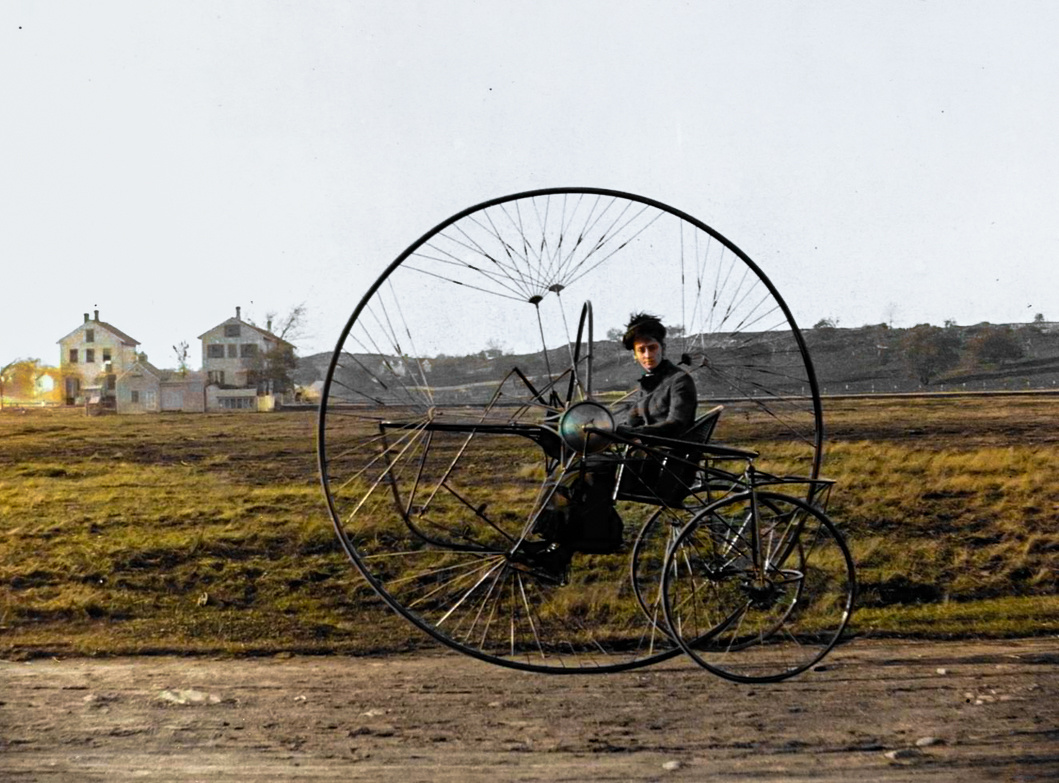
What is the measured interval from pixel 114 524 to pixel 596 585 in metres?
5.19

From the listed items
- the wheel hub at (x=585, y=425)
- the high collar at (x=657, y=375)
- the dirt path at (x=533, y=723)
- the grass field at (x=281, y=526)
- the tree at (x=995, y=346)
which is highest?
the tree at (x=995, y=346)

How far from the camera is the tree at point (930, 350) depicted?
13453 mm

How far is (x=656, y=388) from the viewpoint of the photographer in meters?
7.27

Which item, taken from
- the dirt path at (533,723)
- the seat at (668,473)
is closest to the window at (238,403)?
the dirt path at (533,723)

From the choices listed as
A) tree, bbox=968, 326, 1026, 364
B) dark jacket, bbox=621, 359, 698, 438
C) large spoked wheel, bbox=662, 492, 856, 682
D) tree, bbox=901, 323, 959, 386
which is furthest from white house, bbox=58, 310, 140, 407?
tree, bbox=968, 326, 1026, 364

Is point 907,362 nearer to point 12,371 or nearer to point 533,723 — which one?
point 533,723

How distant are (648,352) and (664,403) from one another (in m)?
0.34

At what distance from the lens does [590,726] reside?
8.77m

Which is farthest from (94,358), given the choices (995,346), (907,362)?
(995,346)

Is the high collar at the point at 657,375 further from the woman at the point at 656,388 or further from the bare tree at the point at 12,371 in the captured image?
the bare tree at the point at 12,371

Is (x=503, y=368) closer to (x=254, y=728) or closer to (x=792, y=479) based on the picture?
(x=792, y=479)

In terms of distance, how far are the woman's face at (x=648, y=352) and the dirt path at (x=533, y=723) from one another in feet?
8.54

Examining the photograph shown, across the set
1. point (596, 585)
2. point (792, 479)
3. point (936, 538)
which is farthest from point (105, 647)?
point (936, 538)

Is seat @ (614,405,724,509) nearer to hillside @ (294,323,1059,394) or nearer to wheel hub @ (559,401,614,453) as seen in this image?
wheel hub @ (559,401,614,453)
